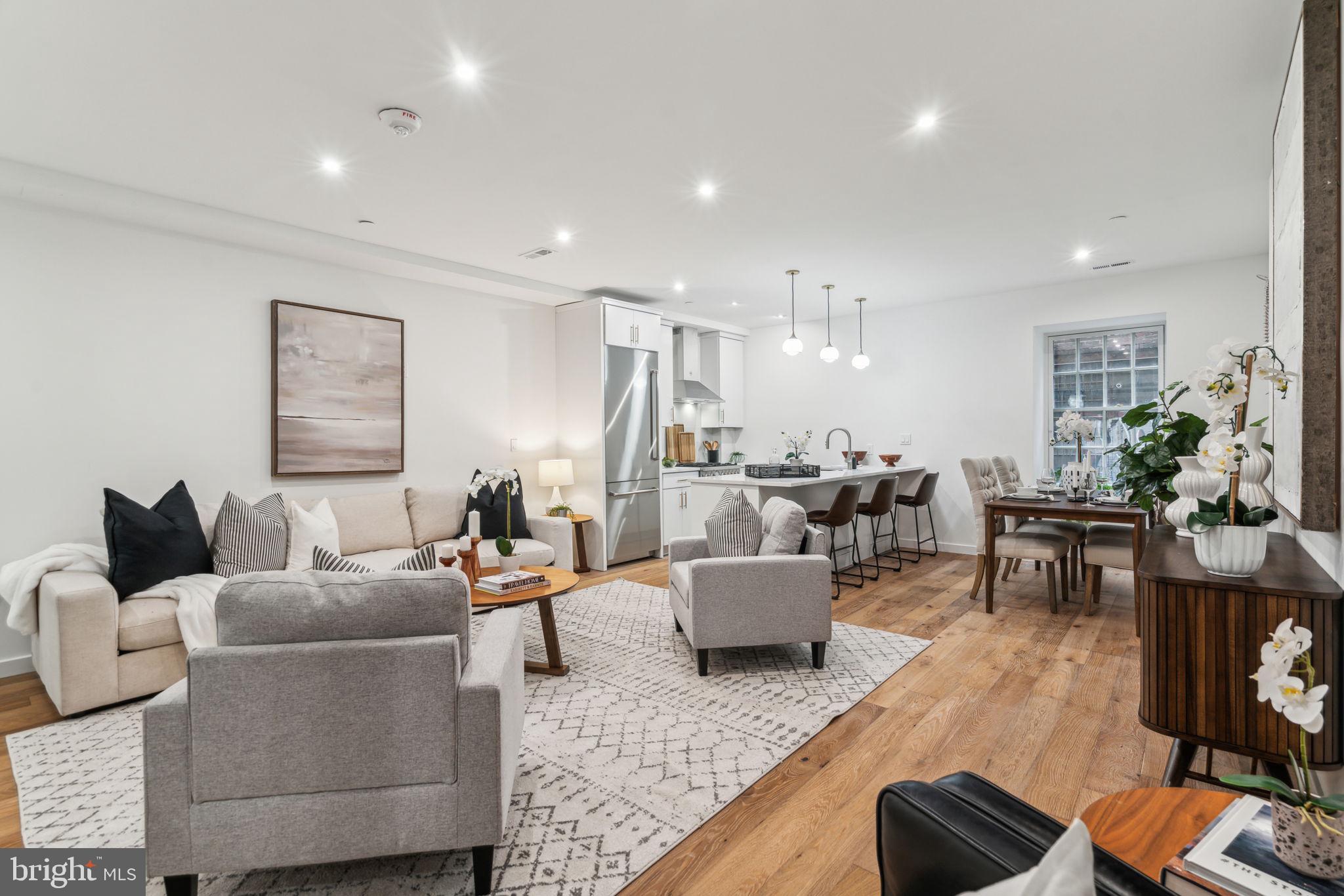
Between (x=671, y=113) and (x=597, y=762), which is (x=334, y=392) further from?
(x=597, y=762)

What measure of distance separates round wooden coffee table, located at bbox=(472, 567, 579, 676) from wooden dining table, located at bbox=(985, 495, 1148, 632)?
2922 millimetres

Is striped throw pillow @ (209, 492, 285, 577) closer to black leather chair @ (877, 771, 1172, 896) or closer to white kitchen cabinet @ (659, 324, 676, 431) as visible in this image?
white kitchen cabinet @ (659, 324, 676, 431)

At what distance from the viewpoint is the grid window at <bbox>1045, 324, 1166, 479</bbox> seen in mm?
5691

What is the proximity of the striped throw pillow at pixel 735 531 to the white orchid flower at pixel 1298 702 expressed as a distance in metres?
2.59

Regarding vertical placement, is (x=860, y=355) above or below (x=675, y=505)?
above

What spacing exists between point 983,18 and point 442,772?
9.37 ft

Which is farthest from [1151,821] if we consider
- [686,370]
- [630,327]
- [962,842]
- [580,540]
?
[686,370]

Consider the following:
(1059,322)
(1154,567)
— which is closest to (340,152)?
(1154,567)

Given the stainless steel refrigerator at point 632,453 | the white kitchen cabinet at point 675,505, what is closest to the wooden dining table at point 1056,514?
the white kitchen cabinet at point 675,505

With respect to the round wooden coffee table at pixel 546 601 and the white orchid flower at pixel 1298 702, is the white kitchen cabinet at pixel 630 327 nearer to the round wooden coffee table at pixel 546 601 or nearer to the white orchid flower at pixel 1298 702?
the round wooden coffee table at pixel 546 601

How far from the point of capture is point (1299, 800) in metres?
0.84

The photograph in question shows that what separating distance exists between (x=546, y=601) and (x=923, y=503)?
4.09 meters

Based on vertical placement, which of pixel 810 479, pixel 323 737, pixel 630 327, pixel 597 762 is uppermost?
pixel 630 327

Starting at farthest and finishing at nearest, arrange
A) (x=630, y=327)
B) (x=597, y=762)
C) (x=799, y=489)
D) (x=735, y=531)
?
1. (x=630, y=327)
2. (x=799, y=489)
3. (x=735, y=531)
4. (x=597, y=762)
